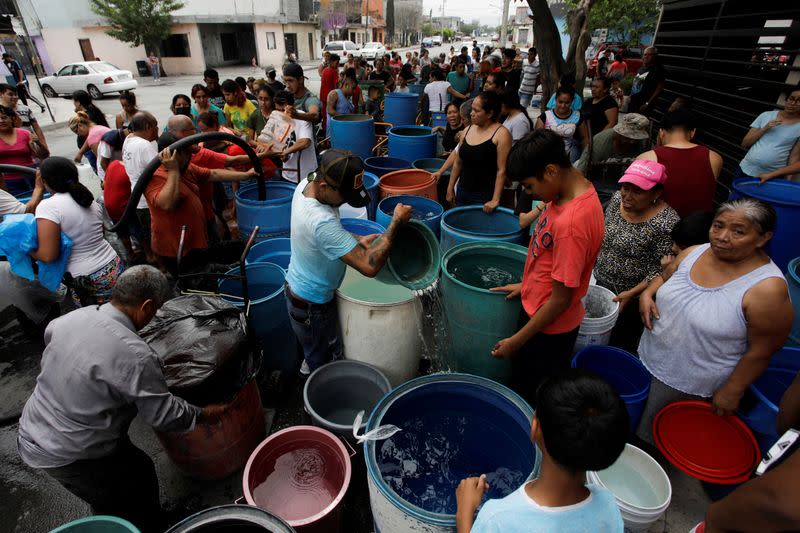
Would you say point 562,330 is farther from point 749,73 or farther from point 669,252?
point 749,73

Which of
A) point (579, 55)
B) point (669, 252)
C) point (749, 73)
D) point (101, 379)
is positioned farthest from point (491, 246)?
point (579, 55)

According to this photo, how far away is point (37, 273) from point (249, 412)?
2226 millimetres

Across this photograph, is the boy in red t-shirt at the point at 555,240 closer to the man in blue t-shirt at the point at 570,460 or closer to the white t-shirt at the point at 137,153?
the man in blue t-shirt at the point at 570,460

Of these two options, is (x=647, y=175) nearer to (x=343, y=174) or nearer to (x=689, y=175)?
(x=689, y=175)

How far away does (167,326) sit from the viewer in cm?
231

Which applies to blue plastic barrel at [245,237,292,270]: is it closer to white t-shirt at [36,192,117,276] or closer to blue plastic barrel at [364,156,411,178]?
white t-shirt at [36,192,117,276]

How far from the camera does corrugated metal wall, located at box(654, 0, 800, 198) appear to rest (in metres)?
4.60

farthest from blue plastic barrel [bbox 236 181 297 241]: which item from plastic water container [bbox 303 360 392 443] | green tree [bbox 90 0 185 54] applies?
green tree [bbox 90 0 185 54]

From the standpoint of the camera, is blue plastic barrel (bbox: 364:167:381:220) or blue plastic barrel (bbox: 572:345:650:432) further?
blue plastic barrel (bbox: 364:167:381:220)

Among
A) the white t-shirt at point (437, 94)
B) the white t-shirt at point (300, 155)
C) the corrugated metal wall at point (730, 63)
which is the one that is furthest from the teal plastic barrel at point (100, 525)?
the white t-shirt at point (437, 94)

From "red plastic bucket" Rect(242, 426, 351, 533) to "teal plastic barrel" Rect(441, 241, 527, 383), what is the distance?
1.03 meters

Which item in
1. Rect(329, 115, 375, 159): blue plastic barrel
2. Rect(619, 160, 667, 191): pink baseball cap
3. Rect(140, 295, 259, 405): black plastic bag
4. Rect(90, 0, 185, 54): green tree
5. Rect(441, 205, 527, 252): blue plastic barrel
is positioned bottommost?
Rect(140, 295, 259, 405): black plastic bag

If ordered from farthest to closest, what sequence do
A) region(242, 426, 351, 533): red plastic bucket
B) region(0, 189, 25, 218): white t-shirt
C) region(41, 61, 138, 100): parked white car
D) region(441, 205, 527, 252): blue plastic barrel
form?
1. region(41, 61, 138, 100): parked white car
2. region(0, 189, 25, 218): white t-shirt
3. region(441, 205, 527, 252): blue plastic barrel
4. region(242, 426, 351, 533): red plastic bucket

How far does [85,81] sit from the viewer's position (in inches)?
717
